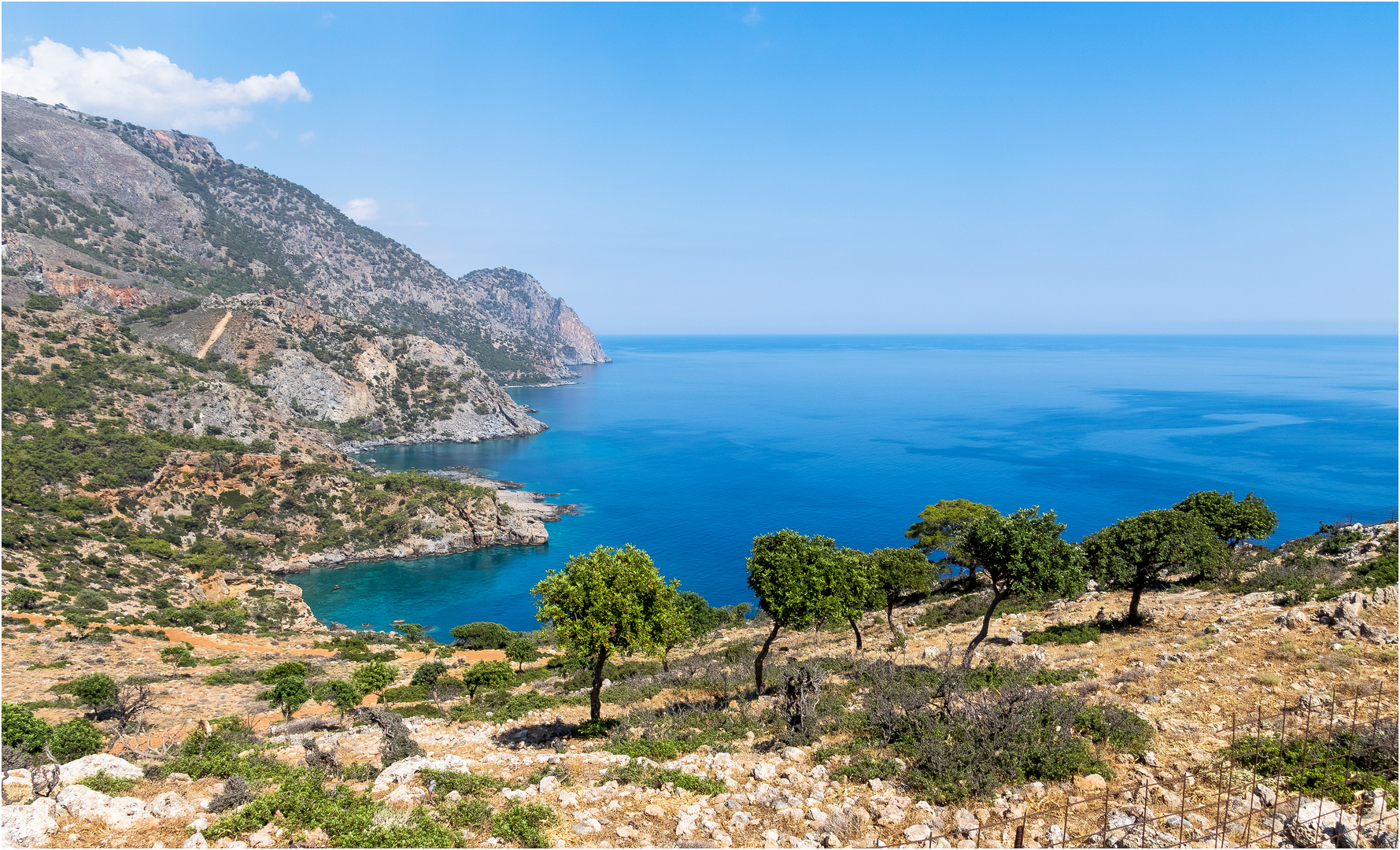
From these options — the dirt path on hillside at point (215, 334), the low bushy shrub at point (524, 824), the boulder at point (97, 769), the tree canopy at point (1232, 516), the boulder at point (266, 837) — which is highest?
the dirt path on hillside at point (215, 334)

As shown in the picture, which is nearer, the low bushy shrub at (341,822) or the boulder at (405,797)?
the low bushy shrub at (341,822)

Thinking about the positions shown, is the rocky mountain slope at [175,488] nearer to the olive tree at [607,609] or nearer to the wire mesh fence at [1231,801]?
the olive tree at [607,609]

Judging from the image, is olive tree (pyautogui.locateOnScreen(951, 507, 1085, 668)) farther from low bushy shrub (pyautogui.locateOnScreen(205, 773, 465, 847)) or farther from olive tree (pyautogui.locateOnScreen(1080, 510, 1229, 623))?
low bushy shrub (pyautogui.locateOnScreen(205, 773, 465, 847))

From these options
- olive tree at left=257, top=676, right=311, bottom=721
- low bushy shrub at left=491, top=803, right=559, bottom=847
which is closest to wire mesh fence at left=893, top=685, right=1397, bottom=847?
low bushy shrub at left=491, top=803, right=559, bottom=847

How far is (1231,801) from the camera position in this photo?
9898mm

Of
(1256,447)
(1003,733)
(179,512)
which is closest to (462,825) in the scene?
(1003,733)

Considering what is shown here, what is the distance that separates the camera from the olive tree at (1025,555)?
19516 millimetres

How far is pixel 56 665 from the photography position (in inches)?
1140

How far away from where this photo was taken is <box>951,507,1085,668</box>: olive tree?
64.0 ft

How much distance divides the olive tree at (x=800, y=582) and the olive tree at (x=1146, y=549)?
10.3 m

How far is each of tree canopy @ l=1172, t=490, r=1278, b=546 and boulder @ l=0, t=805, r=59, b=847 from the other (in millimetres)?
45560

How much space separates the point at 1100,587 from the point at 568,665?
28337 mm

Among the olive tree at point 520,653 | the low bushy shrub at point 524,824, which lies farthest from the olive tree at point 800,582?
the olive tree at point 520,653

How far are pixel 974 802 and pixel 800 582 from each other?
28.7ft
